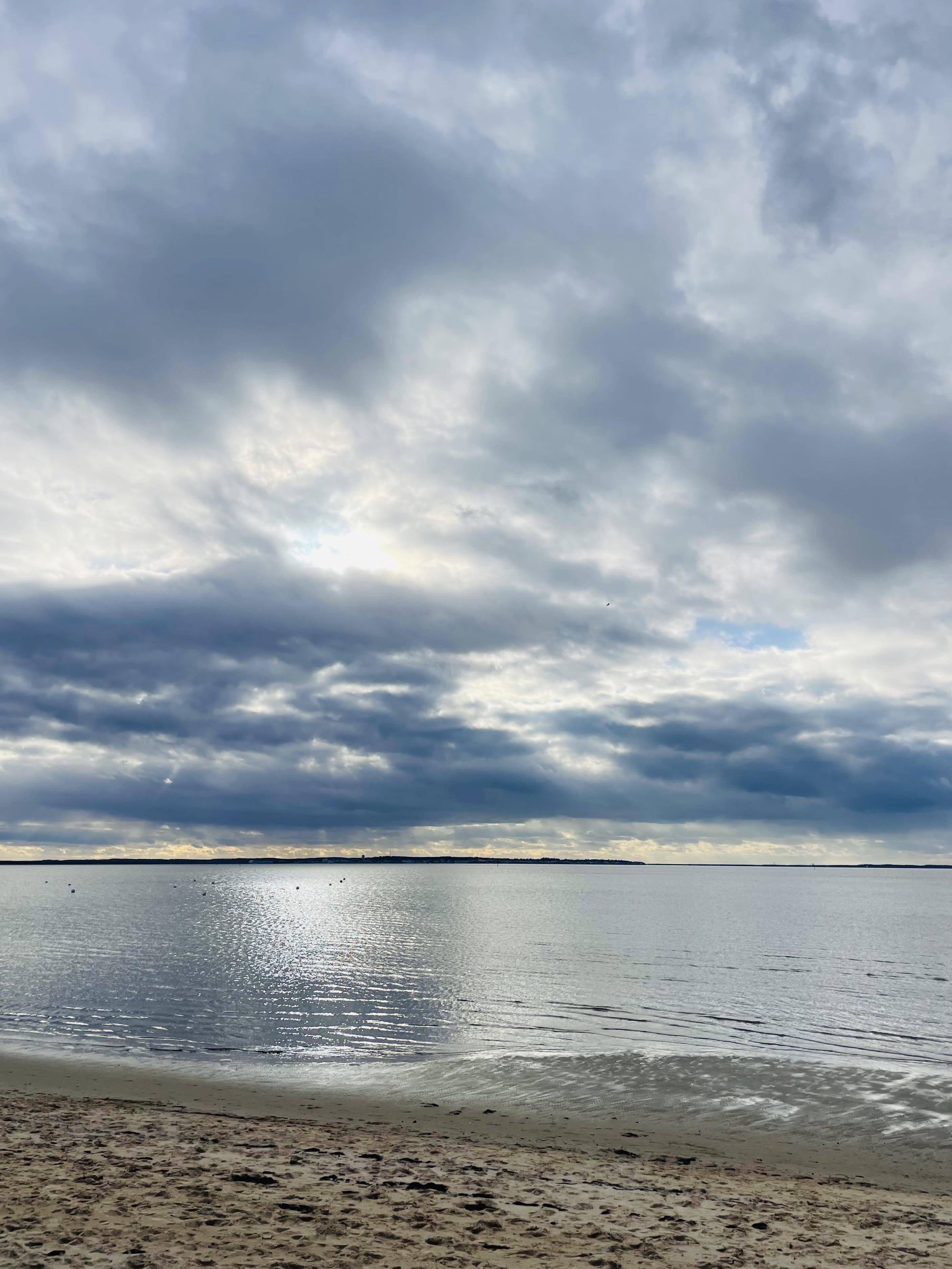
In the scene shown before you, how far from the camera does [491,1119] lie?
23.3 meters

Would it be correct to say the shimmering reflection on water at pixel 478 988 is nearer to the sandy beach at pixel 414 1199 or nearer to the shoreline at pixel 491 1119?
the shoreline at pixel 491 1119

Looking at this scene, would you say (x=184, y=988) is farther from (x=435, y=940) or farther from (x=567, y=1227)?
(x=567, y=1227)

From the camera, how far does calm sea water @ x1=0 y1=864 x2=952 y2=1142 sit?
102ft

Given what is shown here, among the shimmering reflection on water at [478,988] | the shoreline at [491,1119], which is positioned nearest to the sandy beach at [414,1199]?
the shoreline at [491,1119]

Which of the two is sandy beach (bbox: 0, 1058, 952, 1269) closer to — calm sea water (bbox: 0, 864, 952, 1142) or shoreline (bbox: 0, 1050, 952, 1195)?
shoreline (bbox: 0, 1050, 952, 1195)

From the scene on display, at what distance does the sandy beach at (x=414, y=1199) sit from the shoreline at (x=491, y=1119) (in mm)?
197

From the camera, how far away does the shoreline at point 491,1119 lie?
20.0 m

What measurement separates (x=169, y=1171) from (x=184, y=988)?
36.4 metres

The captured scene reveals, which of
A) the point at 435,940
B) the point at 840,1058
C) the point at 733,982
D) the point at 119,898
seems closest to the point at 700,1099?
the point at 840,1058

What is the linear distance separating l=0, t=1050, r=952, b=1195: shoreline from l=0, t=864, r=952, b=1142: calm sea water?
7.45ft

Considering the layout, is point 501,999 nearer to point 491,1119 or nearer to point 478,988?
point 478,988

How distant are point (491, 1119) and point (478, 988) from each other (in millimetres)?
26015

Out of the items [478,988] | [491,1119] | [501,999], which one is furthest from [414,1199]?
[478,988]

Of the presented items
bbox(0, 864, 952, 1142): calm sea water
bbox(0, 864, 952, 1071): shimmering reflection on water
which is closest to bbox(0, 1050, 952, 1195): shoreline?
bbox(0, 864, 952, 1142): calm sea water
